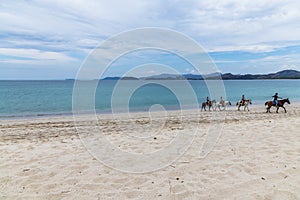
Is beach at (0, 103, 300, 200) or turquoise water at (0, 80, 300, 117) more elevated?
beach at (0, 103, 300, 200)

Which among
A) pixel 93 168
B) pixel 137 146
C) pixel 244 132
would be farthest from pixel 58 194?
pixel 244 132

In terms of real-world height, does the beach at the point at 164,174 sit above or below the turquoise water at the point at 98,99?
above

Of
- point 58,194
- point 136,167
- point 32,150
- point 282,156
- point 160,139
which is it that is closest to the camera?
point 58,194

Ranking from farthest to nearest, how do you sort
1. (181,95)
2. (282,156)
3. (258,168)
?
(181,95) → (282,156) → (258,168)

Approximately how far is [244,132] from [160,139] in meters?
3.39

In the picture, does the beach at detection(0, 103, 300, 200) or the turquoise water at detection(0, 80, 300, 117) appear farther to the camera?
the turquoise water at detection(0, 80, 300, 117)

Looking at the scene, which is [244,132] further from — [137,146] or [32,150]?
[32,150]

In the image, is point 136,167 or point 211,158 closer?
point 136,167

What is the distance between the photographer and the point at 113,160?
6.18 metres

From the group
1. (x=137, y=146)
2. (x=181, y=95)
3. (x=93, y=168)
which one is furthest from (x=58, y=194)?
(x=181, y=95)

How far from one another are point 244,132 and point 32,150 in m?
7.44

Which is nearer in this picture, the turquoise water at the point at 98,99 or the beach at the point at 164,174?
the beach at the point at 164,174

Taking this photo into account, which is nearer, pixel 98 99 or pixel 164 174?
pixel 164 174

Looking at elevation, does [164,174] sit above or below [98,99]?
above
